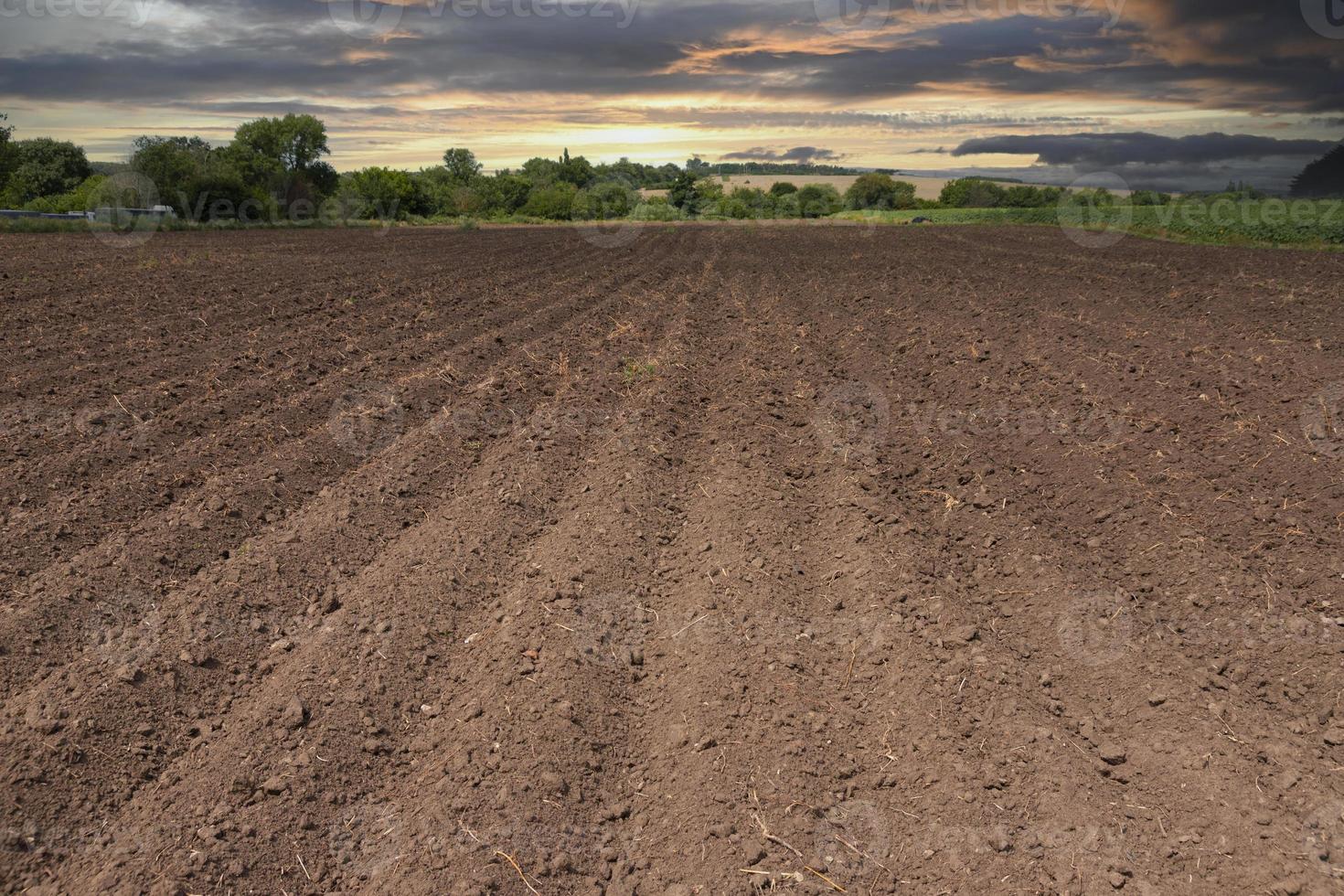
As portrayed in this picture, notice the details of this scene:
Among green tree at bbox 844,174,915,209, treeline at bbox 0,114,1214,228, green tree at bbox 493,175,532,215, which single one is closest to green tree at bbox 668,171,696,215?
treeline at bbox 0,114,1214,228

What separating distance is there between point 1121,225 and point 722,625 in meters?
48.1

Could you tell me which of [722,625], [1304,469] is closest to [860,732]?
[722,625]

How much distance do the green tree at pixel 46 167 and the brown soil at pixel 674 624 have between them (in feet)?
256

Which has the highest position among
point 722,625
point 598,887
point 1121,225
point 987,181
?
point 987,181

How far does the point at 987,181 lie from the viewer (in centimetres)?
10225

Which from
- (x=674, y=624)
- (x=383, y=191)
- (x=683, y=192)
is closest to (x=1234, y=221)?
(x=674, y=624)

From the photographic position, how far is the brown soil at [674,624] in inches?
143

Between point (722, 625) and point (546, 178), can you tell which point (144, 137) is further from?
point (722, 625)

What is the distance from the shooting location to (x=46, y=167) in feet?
245

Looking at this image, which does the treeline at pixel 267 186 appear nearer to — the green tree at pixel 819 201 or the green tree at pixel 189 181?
the green tree at pixel 189 181

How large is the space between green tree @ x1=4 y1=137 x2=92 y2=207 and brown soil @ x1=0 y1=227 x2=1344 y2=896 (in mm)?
78073

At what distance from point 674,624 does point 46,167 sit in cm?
9045

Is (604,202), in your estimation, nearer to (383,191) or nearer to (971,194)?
(383,191)

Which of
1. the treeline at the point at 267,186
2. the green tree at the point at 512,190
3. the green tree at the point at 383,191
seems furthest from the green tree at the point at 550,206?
the green tree at the point at 512,190
